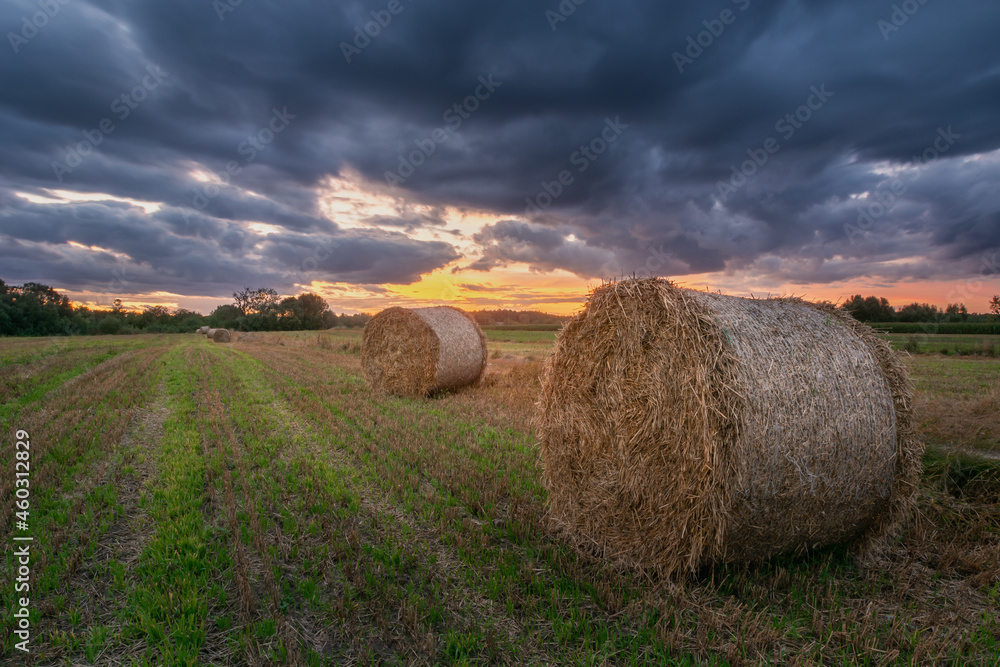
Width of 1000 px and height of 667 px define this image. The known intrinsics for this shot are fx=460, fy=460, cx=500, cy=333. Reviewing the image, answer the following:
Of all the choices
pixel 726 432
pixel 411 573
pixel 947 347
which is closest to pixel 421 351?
pixel 411 573

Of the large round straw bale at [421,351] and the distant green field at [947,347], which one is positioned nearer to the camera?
the large round straw bale at [421,351]

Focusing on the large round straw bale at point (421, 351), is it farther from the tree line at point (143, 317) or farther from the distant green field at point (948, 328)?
the tree line at point (143, 317)

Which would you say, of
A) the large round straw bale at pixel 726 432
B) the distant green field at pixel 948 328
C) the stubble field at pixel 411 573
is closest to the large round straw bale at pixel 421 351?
the stubble field at pixel 411 573

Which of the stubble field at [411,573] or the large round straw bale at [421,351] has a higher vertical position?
the large round straw bale at [421,351]

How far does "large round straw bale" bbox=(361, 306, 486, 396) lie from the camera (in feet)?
39.0

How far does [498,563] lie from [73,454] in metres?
6.47

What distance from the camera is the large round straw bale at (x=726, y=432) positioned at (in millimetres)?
3588

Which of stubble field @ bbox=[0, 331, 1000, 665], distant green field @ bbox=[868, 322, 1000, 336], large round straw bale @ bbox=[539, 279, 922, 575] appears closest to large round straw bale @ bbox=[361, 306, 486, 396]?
stubble field @ bbox=[0, 331, 1000, 665]

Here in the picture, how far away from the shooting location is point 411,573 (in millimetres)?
3738

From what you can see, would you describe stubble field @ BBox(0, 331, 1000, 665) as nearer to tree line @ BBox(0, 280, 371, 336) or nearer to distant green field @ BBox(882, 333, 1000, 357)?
distant green field @ BBox(882, 333, 1000, 357)

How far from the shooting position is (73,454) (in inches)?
253

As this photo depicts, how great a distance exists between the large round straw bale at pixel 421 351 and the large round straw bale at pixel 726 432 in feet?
24.0

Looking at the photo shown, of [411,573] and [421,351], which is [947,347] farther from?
[411,573]

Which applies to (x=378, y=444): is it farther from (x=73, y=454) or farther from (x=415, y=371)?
(x=415, y=371)
